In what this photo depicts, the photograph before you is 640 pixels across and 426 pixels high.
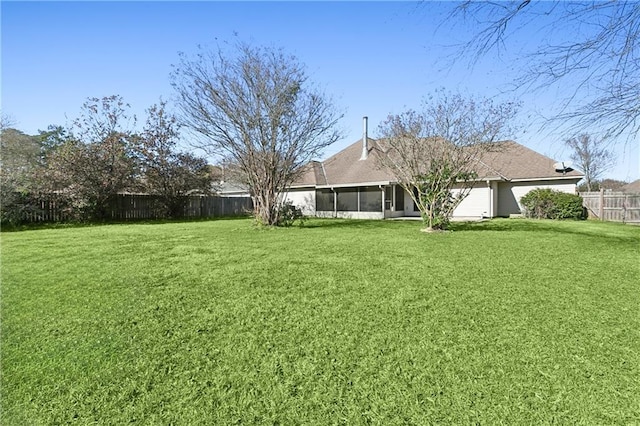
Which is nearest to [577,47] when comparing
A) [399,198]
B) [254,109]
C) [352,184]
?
[254,109]

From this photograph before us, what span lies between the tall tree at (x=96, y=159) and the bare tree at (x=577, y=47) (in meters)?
16.7

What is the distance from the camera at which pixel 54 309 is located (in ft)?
11.6

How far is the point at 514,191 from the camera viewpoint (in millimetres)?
18547

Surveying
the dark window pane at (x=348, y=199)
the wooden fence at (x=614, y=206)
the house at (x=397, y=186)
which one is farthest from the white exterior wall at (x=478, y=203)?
the dark window pane at (x=348, y=199)

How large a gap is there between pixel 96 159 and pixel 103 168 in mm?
482

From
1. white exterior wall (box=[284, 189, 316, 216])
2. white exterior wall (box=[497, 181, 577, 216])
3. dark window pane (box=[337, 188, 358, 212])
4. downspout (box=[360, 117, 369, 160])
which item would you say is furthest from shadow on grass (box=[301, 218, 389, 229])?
white exterior wall (box=[497, 181, 577, 216])

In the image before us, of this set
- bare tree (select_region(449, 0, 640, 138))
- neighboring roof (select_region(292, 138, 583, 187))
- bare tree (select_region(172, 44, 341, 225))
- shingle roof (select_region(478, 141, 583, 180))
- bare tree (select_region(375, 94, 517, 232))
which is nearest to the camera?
bare tree (select_region(449, 0, 640, 138))

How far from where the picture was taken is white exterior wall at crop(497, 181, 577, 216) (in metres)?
17.6

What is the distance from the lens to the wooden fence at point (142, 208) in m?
14.7

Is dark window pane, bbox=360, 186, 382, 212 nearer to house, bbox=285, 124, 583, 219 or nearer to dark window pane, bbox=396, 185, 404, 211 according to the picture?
house, bbox=285, 124, 583, 219

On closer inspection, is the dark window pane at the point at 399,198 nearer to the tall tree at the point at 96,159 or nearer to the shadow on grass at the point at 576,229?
the shadow on grass at the point at 576,229

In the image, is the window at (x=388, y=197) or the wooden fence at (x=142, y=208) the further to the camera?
the window at (x=388, y=197)

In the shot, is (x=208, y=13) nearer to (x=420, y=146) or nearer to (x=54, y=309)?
(x=54, y=309)

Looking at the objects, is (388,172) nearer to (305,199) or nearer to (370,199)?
(370,199)
